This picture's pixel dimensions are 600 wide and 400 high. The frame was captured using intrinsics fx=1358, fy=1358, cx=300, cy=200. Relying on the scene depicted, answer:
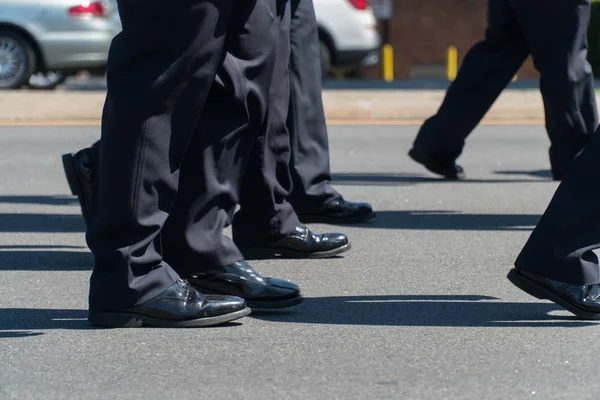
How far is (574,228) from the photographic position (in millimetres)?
3588

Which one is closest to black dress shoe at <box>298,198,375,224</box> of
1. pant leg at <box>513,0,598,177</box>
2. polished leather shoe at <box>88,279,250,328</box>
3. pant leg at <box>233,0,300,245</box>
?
pant leg at <box>233,0,300,245</box>

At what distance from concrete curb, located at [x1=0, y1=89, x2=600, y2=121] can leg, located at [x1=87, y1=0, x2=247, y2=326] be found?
6804mm

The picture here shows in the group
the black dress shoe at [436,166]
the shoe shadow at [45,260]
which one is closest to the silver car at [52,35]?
the black dress shoe at [436,166]

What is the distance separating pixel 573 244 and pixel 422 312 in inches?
19.1

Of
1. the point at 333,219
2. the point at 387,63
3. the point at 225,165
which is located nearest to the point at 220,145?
the point at 225,165

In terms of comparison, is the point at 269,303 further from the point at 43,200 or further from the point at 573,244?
the point at 43,200

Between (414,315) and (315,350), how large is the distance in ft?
1.61

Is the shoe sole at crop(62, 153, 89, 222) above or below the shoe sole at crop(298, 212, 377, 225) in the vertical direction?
above

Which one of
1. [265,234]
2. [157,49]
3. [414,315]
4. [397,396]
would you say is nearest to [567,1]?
[265,234]

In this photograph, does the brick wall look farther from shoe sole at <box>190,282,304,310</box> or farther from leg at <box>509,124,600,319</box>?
leg at <box>509,124,600,319</box>

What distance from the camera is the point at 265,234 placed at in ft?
14.9

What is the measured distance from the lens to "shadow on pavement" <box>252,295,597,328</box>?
12.1ft

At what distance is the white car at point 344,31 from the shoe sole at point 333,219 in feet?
29.3

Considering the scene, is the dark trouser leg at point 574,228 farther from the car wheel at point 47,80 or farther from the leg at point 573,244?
the car wheel at point 47,80
